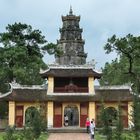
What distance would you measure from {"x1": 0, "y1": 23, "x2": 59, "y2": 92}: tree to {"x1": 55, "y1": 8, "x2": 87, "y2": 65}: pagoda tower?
17701mm

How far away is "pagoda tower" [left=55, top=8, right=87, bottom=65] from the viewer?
283 feet

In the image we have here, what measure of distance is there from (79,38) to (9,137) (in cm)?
6254

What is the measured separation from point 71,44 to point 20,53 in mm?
26181

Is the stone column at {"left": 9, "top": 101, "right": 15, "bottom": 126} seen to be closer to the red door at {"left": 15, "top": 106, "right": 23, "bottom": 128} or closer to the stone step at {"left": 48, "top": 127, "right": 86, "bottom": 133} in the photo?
the red door at {"left": 15, "top": 106, "right": 23, "bottom": 128}

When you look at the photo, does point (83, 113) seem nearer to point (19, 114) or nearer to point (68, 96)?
point (68, 96)

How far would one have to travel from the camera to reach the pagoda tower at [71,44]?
8619 cm

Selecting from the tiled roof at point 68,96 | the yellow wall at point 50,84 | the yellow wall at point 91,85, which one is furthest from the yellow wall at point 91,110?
the yellow wall at point 50,84

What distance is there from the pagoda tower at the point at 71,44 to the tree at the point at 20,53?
1770 cm

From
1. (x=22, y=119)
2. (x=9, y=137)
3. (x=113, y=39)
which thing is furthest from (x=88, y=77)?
(x=9, y=137)

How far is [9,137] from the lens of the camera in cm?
2600

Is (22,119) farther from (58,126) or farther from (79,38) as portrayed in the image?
(79,38)

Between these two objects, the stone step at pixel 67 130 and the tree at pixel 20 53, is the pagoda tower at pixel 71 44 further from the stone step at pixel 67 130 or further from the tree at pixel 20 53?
the stone step at pixel 67 130

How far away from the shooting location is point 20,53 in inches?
2405

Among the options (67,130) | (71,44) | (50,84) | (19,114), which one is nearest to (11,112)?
(19,114)
